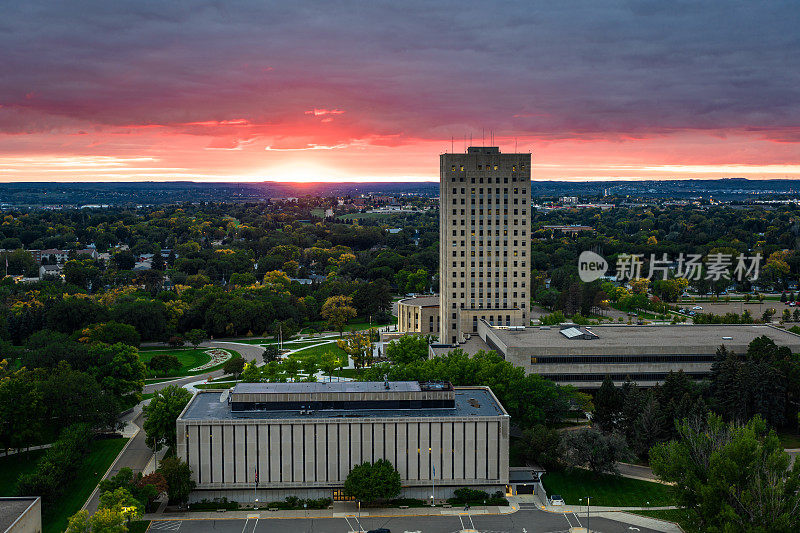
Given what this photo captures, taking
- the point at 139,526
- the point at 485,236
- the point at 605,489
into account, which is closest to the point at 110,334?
the point at 485,236

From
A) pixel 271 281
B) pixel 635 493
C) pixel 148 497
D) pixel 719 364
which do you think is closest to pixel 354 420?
pixel 148 497

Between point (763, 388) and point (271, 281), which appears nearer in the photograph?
point (763, 388)

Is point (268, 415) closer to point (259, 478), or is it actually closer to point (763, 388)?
point (259, 478)

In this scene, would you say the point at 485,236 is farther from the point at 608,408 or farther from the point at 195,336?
the point at 195,336

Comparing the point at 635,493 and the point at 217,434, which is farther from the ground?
the point at 217,434

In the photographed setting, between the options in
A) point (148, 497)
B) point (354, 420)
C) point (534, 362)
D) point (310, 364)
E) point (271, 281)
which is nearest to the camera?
point (148, 497)

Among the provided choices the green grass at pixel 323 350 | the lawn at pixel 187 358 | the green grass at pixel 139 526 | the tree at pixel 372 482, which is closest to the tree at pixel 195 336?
the lawn at pixel 187 358

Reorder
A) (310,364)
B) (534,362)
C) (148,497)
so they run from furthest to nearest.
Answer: (310,364)
(534,362)
(148,497)
